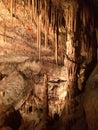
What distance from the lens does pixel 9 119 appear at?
273 inches

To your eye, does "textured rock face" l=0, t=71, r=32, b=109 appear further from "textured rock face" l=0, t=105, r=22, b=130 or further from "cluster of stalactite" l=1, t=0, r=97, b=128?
"cluster of stalactite" l=1, t=0, r=97, b=128

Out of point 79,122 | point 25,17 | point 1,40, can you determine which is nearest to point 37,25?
point 25,17

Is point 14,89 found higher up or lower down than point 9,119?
higher up

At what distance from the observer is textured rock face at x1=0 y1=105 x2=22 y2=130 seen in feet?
21.9

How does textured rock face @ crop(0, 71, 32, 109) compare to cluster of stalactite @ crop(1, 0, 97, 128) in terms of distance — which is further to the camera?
textured rock face @ crop(0, 71, 32, 109)

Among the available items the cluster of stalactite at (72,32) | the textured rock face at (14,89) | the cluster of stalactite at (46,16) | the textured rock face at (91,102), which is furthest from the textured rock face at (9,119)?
the cluster of stalactite at (46,16)

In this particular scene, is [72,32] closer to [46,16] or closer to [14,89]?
[46,16]

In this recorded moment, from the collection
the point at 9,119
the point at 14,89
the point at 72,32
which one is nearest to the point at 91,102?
the point at 9,119

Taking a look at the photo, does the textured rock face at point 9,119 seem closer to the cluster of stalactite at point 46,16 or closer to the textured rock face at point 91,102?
the textured rock face at point 91,102

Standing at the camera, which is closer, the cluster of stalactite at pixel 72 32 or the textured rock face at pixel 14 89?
the cluster of stalactite at pixel 72 32

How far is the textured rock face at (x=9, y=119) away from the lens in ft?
21.9

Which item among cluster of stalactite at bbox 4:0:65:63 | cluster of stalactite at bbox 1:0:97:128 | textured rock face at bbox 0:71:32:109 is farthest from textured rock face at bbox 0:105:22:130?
cluster of stalactite at bbox 4:0:65:63

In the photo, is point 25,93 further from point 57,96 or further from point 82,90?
point 82,90

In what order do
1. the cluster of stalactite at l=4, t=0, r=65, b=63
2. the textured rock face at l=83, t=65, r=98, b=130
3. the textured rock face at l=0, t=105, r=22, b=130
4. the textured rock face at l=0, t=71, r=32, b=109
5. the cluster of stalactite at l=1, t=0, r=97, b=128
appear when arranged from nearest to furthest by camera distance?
the textured rock face at l=83, t=65, r=98, b=130
the textured rock face at l=0, t=105, r=22, b=130
the cluster of stalactite at l=4, t=0, r=65, b=63
the cluster of stalactite at l=1, t=0, r=97, b=128
the textured rock face at l=0, t=71, r=32, b=109
